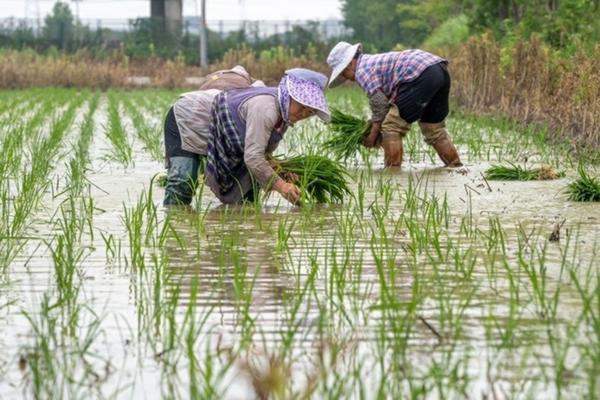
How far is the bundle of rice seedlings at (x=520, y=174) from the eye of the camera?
9.23m

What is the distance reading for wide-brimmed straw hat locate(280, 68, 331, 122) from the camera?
7043 millimetres

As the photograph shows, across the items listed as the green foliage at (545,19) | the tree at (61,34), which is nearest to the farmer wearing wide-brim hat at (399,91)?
the green foliage at (545,19)

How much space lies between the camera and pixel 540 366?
366cm

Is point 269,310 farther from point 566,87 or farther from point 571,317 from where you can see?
point 566,87

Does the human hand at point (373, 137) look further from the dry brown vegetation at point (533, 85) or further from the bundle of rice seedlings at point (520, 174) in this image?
the dry brown vegetation at point (533, 85)

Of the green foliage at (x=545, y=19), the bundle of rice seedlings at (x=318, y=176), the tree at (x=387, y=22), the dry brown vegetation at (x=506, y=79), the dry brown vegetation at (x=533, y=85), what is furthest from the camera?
Result: the tree at (x=387, y=22)

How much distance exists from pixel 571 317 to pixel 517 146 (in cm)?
748

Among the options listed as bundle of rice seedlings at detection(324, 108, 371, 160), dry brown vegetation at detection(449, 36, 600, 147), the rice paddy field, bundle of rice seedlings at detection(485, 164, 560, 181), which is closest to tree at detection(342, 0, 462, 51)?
dry brown vegetation at detection(449, 36, 600, 147)

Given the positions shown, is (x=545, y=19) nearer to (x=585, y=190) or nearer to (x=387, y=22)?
(x=585, y=190)

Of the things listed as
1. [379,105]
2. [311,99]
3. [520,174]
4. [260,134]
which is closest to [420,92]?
[379,105]

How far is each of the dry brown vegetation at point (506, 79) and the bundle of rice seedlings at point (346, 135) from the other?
1.72 m

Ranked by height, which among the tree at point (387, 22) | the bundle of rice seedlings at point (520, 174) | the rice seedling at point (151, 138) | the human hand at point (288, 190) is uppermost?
the human hand at point (288, 190)

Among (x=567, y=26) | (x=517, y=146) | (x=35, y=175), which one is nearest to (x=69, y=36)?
(x=567, y=26)

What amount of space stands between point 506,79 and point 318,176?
289 inches
